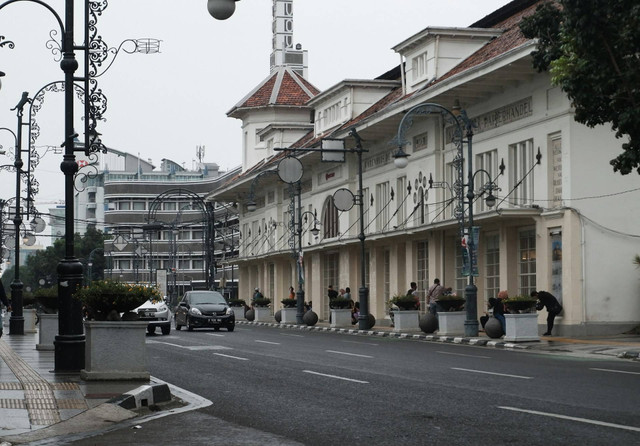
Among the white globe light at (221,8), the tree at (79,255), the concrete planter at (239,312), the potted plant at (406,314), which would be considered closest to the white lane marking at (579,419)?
the white globe light at (221,8)

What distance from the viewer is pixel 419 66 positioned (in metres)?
48.7

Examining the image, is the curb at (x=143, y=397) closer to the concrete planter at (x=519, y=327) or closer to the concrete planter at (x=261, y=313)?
the concrete planter at (x=519, y=327)

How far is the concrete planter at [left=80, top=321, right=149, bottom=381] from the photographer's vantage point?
57.0ft

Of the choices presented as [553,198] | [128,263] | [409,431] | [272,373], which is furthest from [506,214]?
[128,263]

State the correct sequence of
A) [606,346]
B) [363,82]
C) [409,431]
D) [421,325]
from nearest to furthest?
1. [409,431]
2. [606,346]
3. [421,325]
4. [363,82]

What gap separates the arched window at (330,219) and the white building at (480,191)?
8 cm

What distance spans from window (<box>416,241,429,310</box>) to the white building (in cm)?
9

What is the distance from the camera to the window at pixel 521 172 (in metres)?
37.0

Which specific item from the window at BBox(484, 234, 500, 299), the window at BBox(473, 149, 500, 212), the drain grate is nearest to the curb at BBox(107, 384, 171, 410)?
the drain grate

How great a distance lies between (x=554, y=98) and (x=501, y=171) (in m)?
4.46

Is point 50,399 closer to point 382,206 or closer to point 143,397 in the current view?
point 143,397

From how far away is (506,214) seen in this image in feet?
117

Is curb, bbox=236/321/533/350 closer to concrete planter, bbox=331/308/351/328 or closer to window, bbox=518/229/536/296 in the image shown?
concrete planter, bbox=331/308/351/328

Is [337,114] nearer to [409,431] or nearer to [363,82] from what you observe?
[363,82]
